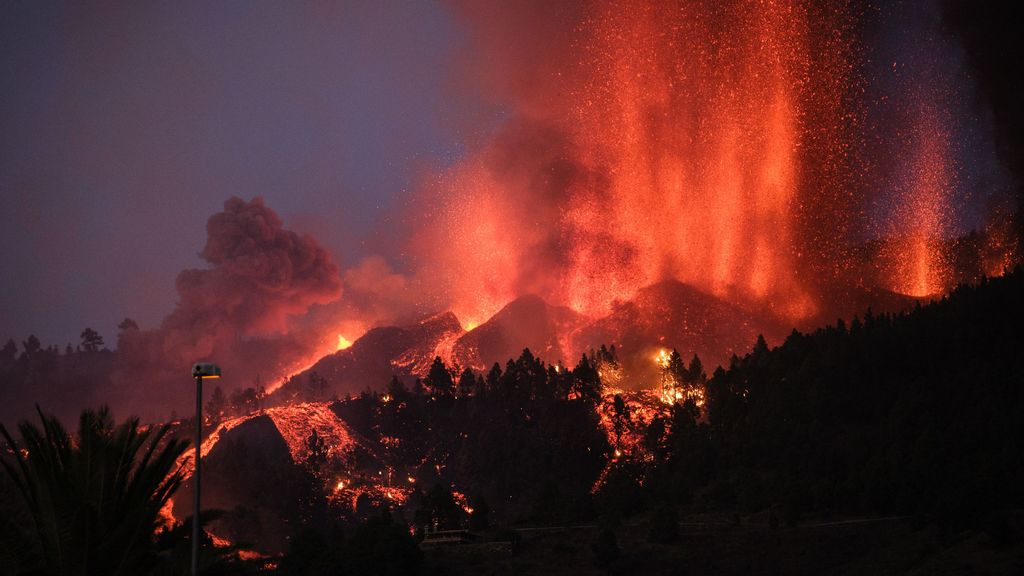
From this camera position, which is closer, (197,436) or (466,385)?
(197,436)

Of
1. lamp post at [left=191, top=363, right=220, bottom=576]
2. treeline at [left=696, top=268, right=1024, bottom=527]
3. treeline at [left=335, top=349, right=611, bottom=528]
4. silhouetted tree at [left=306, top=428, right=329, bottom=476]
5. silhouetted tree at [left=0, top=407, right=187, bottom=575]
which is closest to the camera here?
silhouetted tree at [left=0, top=407, right=187, bottom=575]

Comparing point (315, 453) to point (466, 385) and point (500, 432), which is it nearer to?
point (500, 432)

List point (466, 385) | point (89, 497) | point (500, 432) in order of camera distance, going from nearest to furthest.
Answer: point (89, 497), point (500, 432), point (466, 385)

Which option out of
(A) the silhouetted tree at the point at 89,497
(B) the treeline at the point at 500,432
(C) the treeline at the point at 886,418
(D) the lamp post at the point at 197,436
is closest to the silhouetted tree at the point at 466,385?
(B) the treeline at the point at 500,432

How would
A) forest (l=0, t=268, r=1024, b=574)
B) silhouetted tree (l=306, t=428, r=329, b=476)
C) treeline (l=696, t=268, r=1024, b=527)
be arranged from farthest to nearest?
silhouetted tree (l=306, t=428, r=329, b=476)
treeline (l=696, t=268, r=1024, b=527)
forest (l=0, t=268, r=1024, b=574)

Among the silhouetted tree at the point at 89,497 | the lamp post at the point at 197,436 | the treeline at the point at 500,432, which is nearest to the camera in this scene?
the silhouetted tree at the point at 89,497

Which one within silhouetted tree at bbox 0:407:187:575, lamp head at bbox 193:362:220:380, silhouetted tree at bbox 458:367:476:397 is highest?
silhouetted tree at bbox 458:367:476:397

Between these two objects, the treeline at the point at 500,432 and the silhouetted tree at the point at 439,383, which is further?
the silhouetted tree at the point at 439,383

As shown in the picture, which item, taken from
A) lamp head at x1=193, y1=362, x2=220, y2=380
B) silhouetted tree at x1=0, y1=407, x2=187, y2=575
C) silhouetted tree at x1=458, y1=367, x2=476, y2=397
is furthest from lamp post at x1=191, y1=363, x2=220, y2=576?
silhouetted tree at x1=458, y1=367, x2=476, y2=397

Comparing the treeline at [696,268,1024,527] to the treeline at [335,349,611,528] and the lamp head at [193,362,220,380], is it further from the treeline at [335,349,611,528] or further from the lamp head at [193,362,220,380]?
the lamp head at [193,362,220,380]

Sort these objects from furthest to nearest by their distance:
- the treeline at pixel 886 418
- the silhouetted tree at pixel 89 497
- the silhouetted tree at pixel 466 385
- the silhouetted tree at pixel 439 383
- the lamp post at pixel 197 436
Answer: the silhouetted tree at pixel 466 385 < the silhouetted tree at pixel 439 383 < the treeline at pixel 886 418 < the lamp post at pixel 197 436 < the silhouetted tree at pixel 89 497

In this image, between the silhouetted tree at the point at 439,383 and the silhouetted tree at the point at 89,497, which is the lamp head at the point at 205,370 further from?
the silhouetted tree at the point at 439,383

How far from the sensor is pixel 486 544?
101688mm

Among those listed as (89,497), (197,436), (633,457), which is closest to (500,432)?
(633,457)
